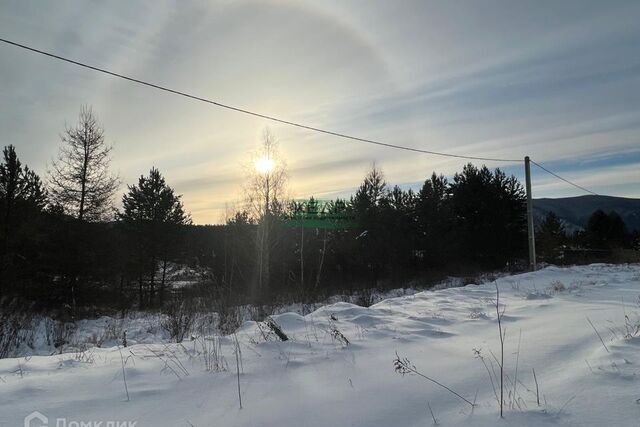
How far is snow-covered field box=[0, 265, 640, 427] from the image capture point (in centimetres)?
265

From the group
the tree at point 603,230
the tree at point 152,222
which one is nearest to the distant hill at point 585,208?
the tree at point 603,230

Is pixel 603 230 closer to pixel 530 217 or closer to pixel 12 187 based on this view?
pixel 530 217

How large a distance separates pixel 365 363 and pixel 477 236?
107 ft

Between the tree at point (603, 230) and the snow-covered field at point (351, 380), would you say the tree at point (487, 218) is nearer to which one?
the tree at point (603, 230)

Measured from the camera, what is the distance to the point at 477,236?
33688 mm

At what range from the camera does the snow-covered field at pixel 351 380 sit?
2650 mm

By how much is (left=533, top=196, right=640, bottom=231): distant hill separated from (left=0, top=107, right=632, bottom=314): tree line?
245 feet

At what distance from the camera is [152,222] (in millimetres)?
25812

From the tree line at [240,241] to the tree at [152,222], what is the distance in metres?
0.07

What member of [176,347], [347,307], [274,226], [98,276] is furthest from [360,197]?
[176,347]

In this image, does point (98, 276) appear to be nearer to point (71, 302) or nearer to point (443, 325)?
point (71, 302)

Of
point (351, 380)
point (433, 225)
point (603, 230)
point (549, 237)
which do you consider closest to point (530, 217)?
point (433, 225)

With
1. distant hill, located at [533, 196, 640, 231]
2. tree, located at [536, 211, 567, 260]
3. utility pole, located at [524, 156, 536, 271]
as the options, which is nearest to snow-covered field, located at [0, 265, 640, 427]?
utility pole, located at [524, 156, 536, 271]

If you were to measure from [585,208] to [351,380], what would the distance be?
592 ft
